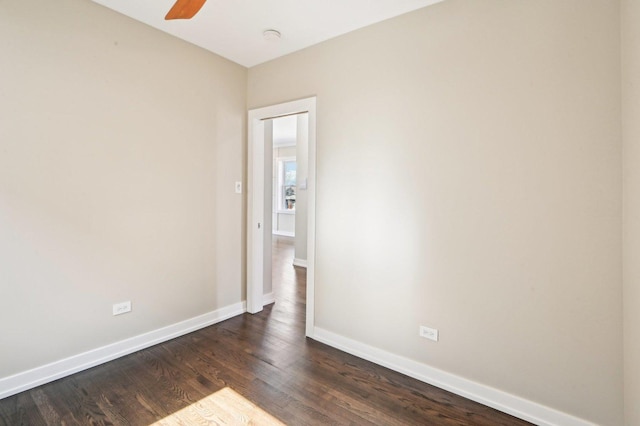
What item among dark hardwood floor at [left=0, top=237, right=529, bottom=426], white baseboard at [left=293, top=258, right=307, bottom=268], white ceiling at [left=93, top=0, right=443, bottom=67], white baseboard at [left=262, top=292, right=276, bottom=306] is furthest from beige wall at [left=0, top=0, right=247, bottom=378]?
white baseboard at [left=293, top=258, right=307, bottom=268]

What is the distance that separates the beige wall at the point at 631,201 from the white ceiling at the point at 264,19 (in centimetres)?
115

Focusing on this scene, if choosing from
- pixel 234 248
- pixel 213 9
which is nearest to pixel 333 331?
pixel 234 248

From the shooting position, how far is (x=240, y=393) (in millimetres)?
2072

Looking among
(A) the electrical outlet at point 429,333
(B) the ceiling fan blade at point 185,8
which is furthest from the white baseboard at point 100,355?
(B) the ceiling fan blade at point 185,8

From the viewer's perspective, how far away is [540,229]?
182 centimetres

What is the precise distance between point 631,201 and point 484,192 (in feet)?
2.22

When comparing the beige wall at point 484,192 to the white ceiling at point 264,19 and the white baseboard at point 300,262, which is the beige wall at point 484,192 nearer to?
the white ceiling at point 264,19

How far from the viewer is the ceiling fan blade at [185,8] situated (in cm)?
158

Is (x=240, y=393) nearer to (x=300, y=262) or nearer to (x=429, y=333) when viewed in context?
(x=429, y=333)

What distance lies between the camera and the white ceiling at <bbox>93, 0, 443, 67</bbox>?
222 cm

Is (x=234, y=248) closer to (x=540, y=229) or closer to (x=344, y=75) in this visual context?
(x=344, y=75)

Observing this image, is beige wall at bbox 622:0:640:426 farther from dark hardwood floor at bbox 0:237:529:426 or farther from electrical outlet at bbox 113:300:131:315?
electrical outlet at bbox 113:300:131:315

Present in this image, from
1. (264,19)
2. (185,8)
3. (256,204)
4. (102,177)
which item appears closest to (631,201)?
(185,8)

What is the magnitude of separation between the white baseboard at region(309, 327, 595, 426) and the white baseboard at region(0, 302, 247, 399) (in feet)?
4.16
